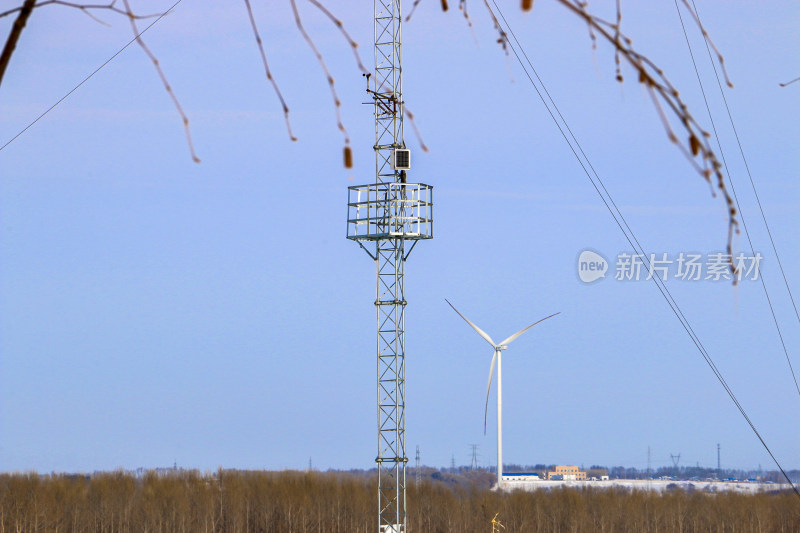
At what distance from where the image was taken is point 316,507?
102 meters

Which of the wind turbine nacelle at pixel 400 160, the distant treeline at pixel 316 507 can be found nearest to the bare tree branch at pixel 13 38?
the wind turbine nacelle at pixel 400 160

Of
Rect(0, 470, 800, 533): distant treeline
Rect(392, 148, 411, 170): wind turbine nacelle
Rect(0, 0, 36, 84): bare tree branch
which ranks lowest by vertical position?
Rect(0, 470, 800, 533): distant treeline

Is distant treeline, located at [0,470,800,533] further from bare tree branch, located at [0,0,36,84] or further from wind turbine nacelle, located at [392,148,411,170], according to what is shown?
bare tree branch, located at [0,0,36,84]

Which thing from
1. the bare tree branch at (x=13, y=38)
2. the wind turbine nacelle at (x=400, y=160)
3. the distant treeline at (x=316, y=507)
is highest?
the wind turbine nacelle at (x=400, y=160)

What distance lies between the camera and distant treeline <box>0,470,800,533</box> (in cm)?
9506

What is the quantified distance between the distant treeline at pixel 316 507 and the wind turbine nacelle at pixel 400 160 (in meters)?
54.9

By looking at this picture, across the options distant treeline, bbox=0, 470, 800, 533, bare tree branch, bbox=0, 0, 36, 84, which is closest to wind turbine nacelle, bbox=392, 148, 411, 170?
bare tree branch, bbox=0, 0, 36, 84

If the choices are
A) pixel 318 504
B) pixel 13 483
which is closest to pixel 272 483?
pixel 318 504

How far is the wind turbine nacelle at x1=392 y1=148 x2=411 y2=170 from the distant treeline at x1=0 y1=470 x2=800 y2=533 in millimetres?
54861

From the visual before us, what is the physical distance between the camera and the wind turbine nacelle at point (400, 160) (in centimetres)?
4056

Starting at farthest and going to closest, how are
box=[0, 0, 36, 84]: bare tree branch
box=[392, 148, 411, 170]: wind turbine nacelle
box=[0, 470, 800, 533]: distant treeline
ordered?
box=[0, 470, 800, 533]: distant treeline, box=[392, 148, 411, 170]: wind turbine nacelle, box=[0, 0, 36, 84]: bare tree branch

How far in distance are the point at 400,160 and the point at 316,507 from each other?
66.7 m

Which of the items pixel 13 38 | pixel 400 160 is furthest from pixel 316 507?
pixel 13 38

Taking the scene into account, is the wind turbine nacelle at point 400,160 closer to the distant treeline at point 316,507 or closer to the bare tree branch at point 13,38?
the bare tree branch at point 13,38
